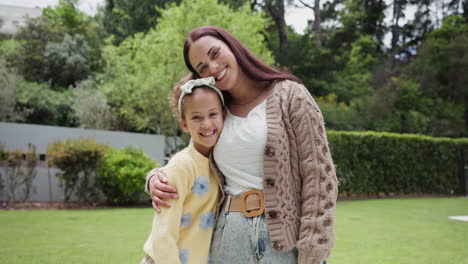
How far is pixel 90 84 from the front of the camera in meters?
19.7

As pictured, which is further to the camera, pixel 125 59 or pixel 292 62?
pixel 292 62

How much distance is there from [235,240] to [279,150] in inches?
16.7

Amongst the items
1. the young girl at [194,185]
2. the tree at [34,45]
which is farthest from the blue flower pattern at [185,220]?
the tree at [34,45]

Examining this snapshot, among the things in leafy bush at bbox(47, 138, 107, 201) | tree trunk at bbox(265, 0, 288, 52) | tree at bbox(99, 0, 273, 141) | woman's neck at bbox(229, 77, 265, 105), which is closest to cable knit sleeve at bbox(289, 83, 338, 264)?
woman's neck at bbox(229, 77, 265, 105)

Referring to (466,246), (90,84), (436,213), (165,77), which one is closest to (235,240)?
(466,246)

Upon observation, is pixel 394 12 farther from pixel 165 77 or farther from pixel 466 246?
pixel 466 246

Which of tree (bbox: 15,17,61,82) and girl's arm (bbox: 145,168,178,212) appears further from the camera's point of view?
tree (bbox: 15,17,61,82)

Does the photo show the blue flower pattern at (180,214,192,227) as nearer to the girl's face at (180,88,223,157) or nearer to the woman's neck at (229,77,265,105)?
the girl's face at (180,88,223,157)

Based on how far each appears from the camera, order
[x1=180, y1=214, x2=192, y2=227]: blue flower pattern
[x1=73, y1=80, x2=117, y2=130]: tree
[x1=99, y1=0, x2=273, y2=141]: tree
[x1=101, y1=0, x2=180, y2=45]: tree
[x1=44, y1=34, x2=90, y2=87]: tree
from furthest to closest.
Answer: [x1=101, y1=0, x2=180, y2=45]: tree, [x1=44, y1=34, x2=90, y2=87]: tree, [x1=73, y1=80, x2=117, y2=130]: tree, [x1=99, y1=0, x2=273, y2=141]: tree, [x1=180, y1=214, x2=192, y2=227]: blue flower pattern

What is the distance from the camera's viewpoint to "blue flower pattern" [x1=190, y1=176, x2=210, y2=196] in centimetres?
190

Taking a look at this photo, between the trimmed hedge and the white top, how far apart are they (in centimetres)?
1157

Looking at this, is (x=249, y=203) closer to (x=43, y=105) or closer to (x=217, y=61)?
(x=217, y=61)

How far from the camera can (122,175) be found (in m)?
10.3

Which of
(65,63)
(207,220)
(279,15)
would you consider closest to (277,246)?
(207,220)
